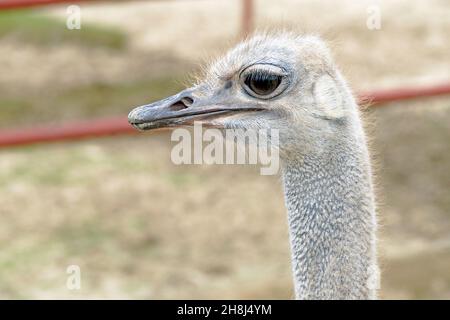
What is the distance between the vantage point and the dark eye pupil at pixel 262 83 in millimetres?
2707

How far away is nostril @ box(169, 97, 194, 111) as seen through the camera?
2.77 meters

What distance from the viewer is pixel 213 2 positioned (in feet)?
27.8

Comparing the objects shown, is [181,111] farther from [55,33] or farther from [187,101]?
[55,33]

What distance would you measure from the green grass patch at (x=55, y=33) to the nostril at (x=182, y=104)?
5.14m

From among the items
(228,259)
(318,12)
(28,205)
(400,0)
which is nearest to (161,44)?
(318,12)

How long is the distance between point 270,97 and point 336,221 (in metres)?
0.32

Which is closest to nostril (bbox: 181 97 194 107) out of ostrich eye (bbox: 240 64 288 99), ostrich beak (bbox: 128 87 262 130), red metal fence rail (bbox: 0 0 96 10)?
ostrich beak (bbox: 128 87 262 130)

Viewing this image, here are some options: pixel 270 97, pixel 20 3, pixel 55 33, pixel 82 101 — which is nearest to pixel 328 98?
pixel 270 97

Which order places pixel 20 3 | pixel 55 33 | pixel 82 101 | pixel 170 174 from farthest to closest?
pixel 55 33 → pixel 82 101 → pixel 170 174 → pixel 20 3

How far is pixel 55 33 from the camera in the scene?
809cm

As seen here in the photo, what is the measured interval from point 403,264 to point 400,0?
3713 mm

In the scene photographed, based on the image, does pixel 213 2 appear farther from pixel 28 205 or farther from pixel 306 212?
pixel 306 212

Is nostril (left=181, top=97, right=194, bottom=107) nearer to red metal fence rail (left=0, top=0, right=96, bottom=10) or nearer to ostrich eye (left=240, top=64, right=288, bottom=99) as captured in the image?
ostrich eye (left=240, top=64, right=288, bottom=99)

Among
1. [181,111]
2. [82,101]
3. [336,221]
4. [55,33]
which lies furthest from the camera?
[55,33]
